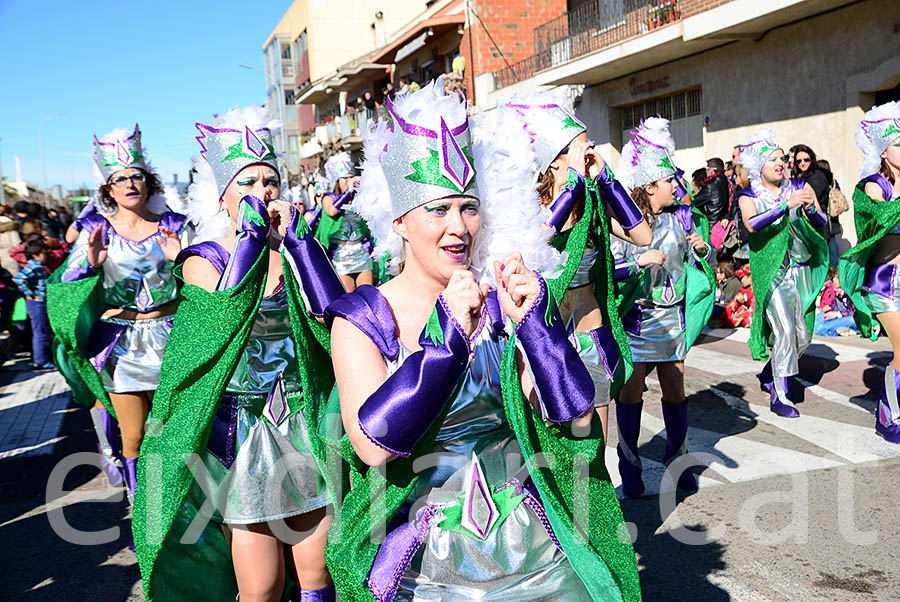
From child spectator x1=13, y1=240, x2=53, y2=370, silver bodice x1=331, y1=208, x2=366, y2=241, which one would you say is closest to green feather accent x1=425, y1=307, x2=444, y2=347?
silver bodice x1=331, y1=208, x2=366, y2=241

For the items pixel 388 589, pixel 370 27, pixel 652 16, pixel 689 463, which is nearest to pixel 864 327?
pixel 689 463

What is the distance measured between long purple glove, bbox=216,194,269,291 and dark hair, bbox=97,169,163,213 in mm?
2240

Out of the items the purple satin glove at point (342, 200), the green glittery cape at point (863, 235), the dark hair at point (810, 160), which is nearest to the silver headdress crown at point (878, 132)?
the green glittery cape at point (863, 235)

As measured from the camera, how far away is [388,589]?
2.20 meters

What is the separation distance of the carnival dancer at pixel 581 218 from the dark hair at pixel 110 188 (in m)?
2.31

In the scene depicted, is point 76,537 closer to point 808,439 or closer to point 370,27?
point 808,439

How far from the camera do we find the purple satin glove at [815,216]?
7218 millimetres

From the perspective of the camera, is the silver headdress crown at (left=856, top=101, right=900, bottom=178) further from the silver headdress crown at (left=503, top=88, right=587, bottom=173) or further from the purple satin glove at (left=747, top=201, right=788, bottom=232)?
the silver headdress crown at (left=503, top=88, right=587, bottom=173)

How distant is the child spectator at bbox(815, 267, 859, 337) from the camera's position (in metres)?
10.0

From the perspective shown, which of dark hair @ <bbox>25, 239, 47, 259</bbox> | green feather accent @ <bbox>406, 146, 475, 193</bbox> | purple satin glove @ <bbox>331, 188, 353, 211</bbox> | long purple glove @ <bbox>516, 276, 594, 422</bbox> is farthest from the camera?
dark hair @ <bbox>25, 239, 47, 259</bbox>

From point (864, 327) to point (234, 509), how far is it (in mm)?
5429

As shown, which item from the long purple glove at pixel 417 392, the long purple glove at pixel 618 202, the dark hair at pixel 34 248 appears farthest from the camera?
the dark hair at pixel 34 248

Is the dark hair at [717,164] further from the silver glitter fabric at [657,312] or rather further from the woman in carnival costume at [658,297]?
the silver glitter fabric at [657,312]

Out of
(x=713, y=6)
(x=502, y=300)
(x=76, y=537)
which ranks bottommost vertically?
(x=76, y=537)
